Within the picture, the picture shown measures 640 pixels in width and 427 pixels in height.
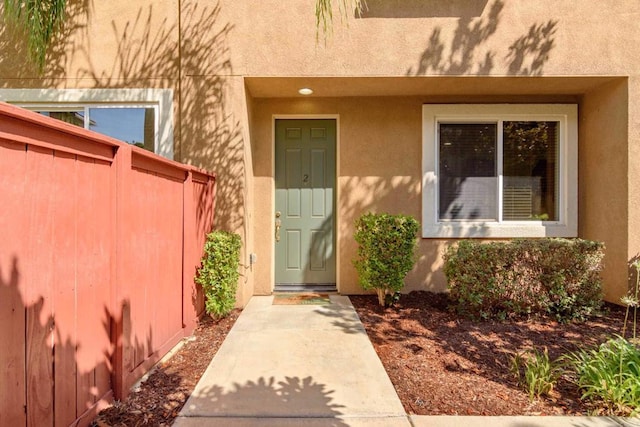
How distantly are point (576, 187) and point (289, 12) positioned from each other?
4956mm

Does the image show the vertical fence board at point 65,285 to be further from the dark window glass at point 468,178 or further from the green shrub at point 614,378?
the dark window glass at point 468,178

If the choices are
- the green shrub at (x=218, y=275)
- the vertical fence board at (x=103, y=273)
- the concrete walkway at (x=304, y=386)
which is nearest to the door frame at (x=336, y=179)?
the green shrub at (x=218, y=275)

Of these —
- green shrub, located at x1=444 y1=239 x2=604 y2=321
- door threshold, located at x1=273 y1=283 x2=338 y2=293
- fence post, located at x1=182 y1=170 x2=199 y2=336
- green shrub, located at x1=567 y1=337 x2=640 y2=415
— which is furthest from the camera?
door threshold, located at x1=273 y1=283 x2=338 y2=293

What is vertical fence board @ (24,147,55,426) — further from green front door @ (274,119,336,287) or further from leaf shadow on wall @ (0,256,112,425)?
green front door @ (274,119,336,287)

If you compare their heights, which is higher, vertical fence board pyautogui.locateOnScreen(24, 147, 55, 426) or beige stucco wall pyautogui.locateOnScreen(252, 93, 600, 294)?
beige stucco wall pyautogui.locateOnScreen(252, 93, 600, 294)

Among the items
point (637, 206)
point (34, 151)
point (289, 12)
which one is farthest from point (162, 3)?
point (637, 206)

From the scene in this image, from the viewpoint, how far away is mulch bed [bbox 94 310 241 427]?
86.8 inches

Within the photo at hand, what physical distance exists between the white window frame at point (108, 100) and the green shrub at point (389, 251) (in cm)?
296

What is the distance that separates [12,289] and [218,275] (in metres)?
2.33

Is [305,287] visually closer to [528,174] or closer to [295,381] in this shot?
[295,381]

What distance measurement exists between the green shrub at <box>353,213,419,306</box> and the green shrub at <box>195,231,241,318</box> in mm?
1762

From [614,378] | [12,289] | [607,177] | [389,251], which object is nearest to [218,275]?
[389,251]

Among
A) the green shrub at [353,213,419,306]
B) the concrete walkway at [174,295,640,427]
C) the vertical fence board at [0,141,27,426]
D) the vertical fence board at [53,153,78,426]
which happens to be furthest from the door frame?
the vertical fence board at [0,141,27,426]

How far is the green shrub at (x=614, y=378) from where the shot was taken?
2324 millimetres
